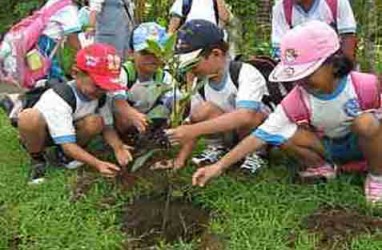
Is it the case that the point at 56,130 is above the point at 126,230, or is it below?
above

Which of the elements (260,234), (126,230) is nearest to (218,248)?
(260,234)

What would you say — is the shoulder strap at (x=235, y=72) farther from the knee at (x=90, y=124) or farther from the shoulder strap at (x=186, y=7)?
the shoulder strap at (x=186, y=7)

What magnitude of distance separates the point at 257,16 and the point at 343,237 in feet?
15.9

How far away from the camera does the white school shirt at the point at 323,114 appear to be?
139 inches

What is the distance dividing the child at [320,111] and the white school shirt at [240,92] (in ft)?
0.65

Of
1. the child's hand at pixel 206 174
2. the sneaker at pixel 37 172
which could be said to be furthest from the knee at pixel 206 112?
the sneaker at pixel 37 172

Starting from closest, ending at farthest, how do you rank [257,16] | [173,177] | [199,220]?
1. [199,220]
2. [173,177]
3. [257,16]

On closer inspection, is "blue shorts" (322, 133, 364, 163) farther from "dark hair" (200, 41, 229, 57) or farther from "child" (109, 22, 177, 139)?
"child" (109, 22, 177, 139)

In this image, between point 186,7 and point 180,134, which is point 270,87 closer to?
point 180,134

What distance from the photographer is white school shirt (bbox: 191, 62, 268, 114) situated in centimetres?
375

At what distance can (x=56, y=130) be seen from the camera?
388 centimetres

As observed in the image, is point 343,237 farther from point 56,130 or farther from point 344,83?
point 56,130

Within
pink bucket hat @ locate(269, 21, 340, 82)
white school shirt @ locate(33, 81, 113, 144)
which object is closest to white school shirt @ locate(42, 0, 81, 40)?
white school shirt @ locate(33, 81, 113, 144)

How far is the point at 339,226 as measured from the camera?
3287 millimetres
